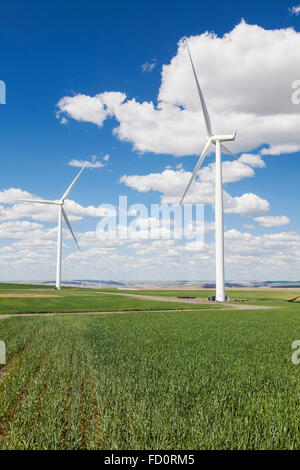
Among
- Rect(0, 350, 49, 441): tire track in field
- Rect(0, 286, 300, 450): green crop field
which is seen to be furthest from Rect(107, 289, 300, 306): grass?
Rect(0, 350, 49, 441): tire track in field

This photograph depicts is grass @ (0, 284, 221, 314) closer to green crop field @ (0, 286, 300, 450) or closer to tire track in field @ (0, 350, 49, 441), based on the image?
green crop field @ (0, 286, 300, 450)

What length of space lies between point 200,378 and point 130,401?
3.87 m

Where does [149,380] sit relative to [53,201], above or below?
below

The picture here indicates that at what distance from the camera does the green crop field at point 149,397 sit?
26.6 feet

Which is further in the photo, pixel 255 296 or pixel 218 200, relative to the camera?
pixel 255 296

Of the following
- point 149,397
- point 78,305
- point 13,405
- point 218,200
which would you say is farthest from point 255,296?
point 13,405

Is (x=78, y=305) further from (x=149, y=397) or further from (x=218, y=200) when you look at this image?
(x=149, y=397)

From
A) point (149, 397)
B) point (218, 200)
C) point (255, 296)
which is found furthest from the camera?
point (255, 296)

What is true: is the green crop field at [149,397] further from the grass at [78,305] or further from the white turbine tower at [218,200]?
the white turbine tower at [218,200]

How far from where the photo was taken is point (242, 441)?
762cm

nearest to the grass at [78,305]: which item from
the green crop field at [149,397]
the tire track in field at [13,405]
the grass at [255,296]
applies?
the grass at [255,296]

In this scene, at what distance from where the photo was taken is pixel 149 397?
10898mm

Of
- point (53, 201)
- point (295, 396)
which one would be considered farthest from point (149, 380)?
point (53, 201)

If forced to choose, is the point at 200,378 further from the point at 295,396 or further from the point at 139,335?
the point at 139,335
